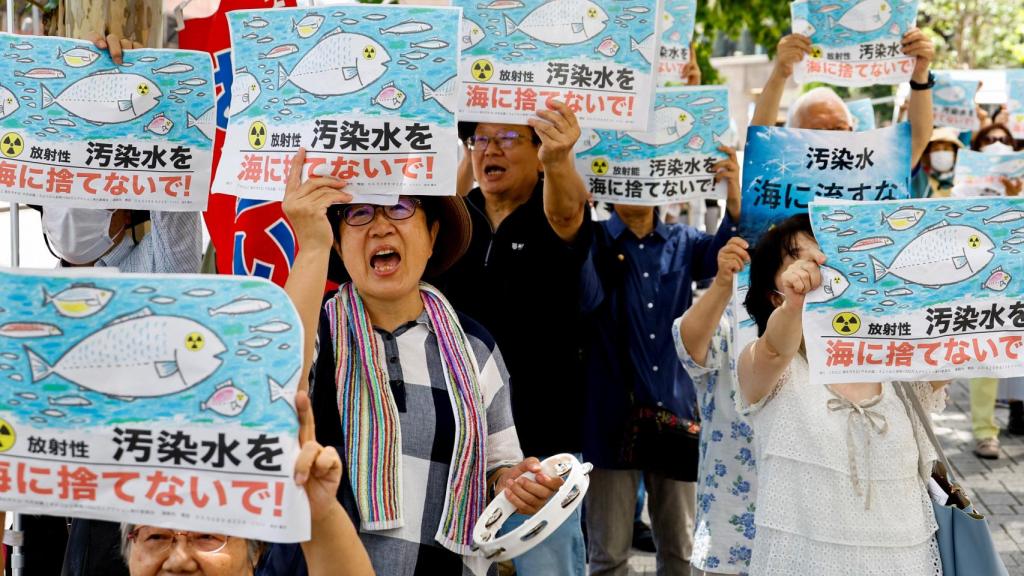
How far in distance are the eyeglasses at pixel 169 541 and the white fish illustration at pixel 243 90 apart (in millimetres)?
1236

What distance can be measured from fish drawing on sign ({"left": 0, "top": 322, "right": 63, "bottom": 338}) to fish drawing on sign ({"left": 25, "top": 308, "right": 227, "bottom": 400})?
5 centimetres

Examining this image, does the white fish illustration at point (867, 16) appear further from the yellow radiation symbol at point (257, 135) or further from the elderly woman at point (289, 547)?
the elderly woman at point (289, 547)

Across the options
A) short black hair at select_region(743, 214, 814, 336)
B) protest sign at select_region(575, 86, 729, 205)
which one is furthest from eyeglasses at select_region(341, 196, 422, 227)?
protest sign at select_region(575, 86, 729, 205)

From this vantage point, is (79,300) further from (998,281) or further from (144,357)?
(998,281)

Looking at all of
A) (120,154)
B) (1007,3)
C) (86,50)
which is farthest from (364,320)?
(1007,3)

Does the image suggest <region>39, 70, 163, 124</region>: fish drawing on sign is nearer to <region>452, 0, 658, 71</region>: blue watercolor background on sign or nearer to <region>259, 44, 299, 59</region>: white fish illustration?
<region>259, 44, 299, 59</region>: white fish illustration

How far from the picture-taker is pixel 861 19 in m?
5.27

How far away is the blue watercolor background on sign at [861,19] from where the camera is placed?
524cm

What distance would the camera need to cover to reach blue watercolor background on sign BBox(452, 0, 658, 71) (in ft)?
12.9

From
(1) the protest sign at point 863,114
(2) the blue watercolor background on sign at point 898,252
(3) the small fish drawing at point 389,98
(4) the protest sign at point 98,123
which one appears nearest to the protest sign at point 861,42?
(1) the protest sign at point 863,114

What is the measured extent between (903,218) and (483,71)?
140cm

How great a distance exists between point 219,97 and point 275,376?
2092 millimetres

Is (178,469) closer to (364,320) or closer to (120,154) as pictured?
(364,320)

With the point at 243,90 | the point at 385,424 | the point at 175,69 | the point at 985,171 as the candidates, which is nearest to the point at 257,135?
the point at 243,90
